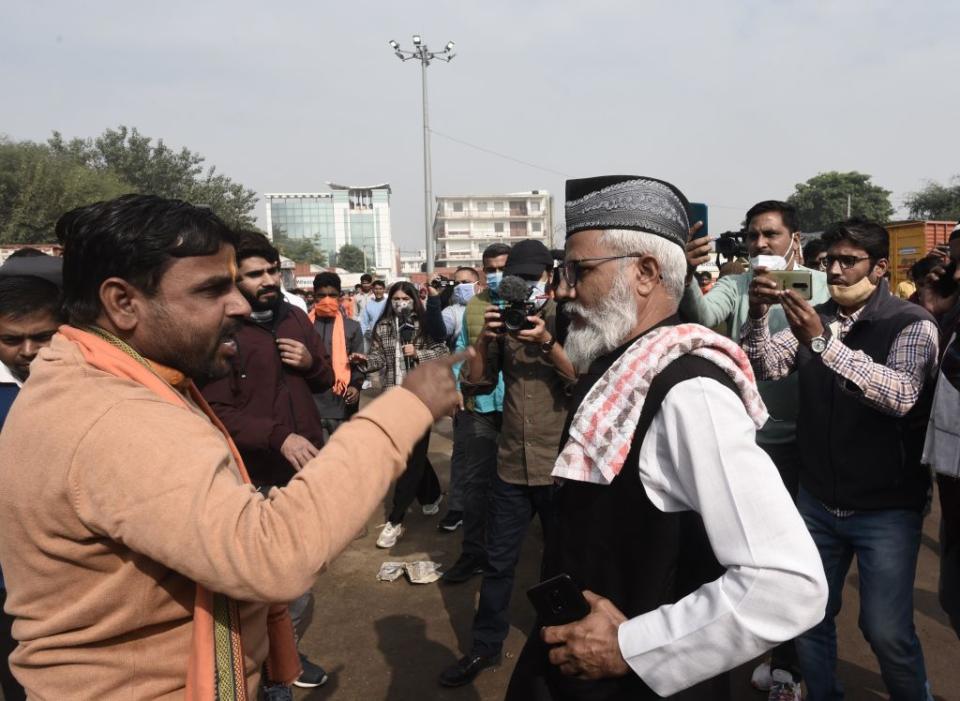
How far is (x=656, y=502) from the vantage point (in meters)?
1.38

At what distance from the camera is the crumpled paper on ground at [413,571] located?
14.5 feet

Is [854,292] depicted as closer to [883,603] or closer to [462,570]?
[883,603]

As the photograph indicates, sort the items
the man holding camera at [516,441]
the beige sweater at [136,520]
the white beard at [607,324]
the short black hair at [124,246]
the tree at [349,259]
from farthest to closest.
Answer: the tree at [349,259]
the man holding camera at [516,441]
the white beard at [607,324]
the short black hair at [124,246]
the beige sweater at [136,520]

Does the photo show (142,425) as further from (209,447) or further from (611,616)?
(611,616)

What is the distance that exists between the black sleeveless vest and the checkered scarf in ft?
0.08

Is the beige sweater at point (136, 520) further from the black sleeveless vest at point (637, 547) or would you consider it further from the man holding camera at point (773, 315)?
the man holding camera at point (773, 315)

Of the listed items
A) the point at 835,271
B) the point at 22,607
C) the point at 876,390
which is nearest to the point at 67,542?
the point at 22,607

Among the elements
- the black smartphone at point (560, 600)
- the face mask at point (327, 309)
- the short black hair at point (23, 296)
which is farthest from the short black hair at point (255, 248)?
the face mask at point (327, 309)

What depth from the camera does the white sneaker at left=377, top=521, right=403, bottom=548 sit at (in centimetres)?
507

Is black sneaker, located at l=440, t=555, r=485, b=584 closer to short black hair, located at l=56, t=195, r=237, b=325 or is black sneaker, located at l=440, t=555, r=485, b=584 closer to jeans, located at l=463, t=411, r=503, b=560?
jeans, located at l=463, t=411, r=503, b=560

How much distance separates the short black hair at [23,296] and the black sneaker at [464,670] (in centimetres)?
247

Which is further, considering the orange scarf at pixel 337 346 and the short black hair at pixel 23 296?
the orange scarf at pixel 337 346

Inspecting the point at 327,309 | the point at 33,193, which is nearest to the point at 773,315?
the point at 327,309

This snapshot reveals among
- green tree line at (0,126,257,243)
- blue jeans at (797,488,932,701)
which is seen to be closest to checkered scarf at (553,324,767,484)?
blue jeans at (797,488,932,701)
